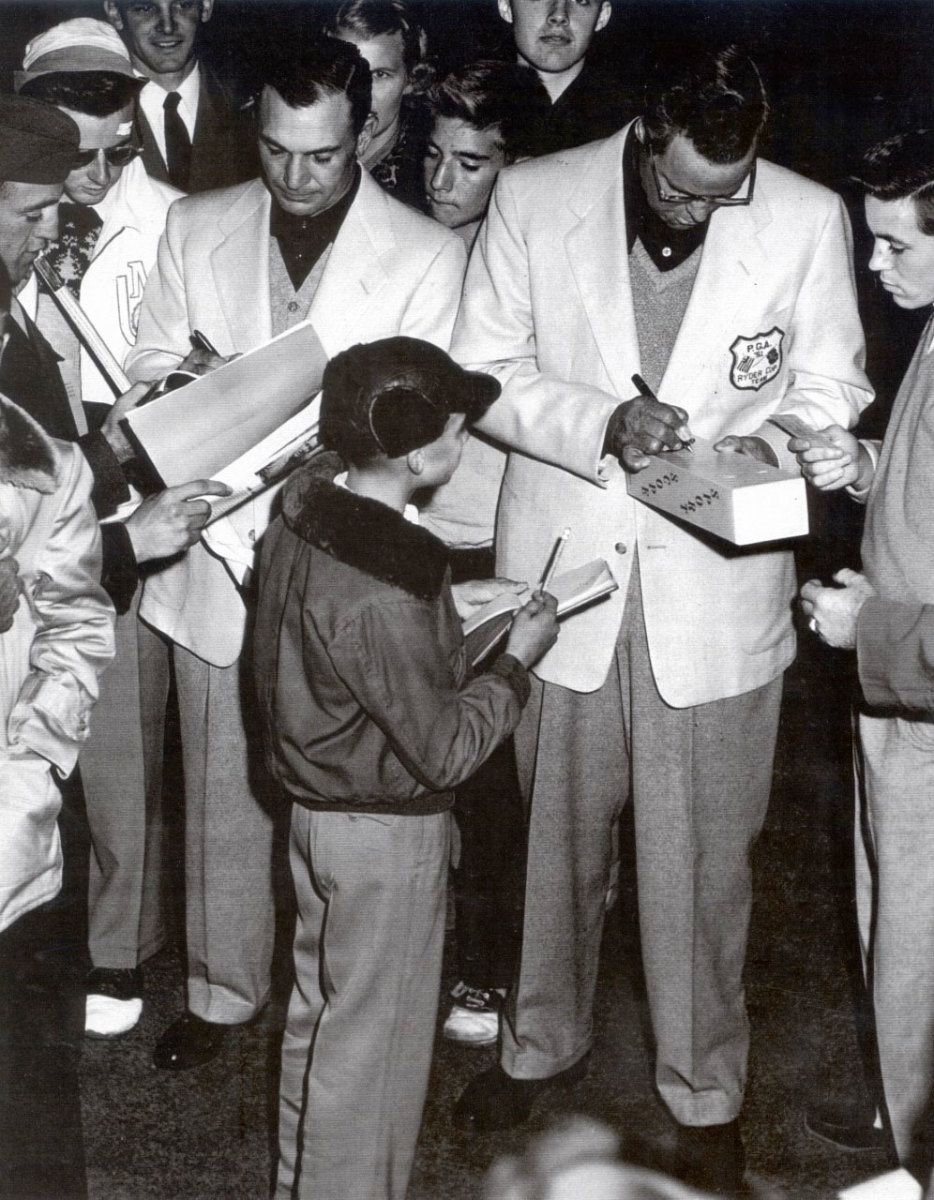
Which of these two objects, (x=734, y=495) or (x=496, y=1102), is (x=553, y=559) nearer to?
(x=734, y=495)

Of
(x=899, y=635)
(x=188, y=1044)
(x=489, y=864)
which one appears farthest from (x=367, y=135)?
(x=188, y=1044)

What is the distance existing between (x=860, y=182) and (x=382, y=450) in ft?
3.58

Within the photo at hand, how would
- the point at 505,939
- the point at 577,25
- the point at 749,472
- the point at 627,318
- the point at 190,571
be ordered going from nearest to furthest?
the point at 749,472, the point at 627,318, the point at 190,571, the point at 505,939, the point at 577,25

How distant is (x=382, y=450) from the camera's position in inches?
93.5

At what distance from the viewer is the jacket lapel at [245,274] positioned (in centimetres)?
313

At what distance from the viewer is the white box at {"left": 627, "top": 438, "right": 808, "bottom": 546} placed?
8.17ft

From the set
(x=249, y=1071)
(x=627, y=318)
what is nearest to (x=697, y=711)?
(x=627, y=318)

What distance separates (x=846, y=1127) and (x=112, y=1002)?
5.95 feet

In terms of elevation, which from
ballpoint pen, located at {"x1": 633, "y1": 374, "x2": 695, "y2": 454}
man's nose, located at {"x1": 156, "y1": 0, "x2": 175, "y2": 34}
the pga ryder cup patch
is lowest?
ballpoint pen, located at {"x1": 633, "y1": 374, "x2": 695, "y2": 454}

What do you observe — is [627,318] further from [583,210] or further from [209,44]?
[209,44]

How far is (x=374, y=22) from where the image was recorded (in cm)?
376

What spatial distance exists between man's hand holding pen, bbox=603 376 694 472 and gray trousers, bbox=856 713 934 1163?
67 cm

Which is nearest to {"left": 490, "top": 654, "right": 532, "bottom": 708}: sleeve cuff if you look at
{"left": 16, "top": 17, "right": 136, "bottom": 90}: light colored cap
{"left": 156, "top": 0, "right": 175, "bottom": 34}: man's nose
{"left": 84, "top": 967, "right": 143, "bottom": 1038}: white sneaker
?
{"left": 84, "top": 967, "right": 143, "bottom": 1038}: white sneaker

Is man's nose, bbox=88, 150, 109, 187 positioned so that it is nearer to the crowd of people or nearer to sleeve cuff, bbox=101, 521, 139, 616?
the crowd of people
